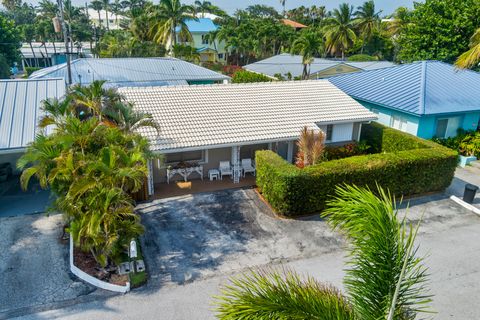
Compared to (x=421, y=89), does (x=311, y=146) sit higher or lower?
lower

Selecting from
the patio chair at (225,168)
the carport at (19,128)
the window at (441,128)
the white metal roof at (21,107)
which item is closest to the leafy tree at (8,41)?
the white metal roof at (21,107)

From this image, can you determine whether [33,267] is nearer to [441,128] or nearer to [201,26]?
[441,128]

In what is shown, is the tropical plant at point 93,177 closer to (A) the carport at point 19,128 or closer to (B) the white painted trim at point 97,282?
(B) the white painted trim at point 97,282

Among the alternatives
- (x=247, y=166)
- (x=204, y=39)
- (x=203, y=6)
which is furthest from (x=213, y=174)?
(x=203, y=6)

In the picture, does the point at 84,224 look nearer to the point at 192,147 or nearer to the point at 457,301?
the point at 192,147

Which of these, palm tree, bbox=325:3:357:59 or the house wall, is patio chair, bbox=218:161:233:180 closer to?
the house wall

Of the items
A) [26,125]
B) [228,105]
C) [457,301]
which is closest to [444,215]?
[457,301]
